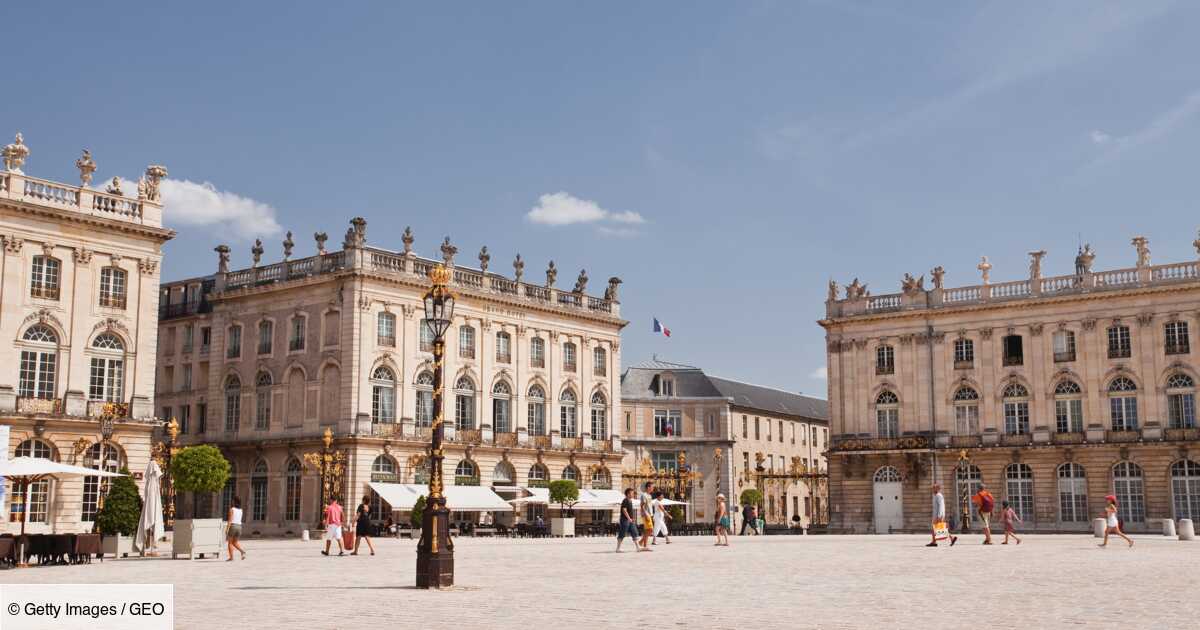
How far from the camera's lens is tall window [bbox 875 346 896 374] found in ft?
209

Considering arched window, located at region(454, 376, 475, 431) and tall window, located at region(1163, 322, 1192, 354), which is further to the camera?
arched window, located at region(454, 376, 475, 431)

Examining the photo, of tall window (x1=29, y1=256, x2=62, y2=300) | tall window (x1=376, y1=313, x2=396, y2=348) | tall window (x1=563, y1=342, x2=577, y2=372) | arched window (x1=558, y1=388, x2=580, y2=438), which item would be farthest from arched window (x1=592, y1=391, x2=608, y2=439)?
tall window (x1=29, y1=256, x2=62, y2=300)

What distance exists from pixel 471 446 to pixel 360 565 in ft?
106

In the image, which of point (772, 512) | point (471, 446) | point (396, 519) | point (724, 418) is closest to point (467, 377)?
point (471, 446)

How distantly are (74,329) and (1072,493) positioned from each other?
42801 millimetres

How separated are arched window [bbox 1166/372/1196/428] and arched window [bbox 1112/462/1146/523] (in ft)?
8.57

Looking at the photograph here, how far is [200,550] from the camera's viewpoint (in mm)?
28500

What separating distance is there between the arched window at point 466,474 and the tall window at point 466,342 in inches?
193

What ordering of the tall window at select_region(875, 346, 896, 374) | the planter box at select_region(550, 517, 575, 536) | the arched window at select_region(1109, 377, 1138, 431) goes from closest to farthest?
the planter box at select_region(550, 517, 575, 536), the arched window at select_region(1109, 377, 1138, 431), the tall window at select_region(875, 346, 896, 374)

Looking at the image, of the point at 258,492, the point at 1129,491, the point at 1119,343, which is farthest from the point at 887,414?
the point at 258,492

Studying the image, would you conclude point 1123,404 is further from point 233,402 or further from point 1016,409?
point 233,402

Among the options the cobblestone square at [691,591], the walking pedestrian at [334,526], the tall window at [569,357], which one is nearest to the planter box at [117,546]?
the cobblestone square at [691,591]

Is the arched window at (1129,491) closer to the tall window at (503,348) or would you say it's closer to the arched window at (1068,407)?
the arched window at (1068,407)

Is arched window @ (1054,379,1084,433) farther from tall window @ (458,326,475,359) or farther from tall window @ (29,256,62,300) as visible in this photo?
tall window @ (29,256,62,300)
